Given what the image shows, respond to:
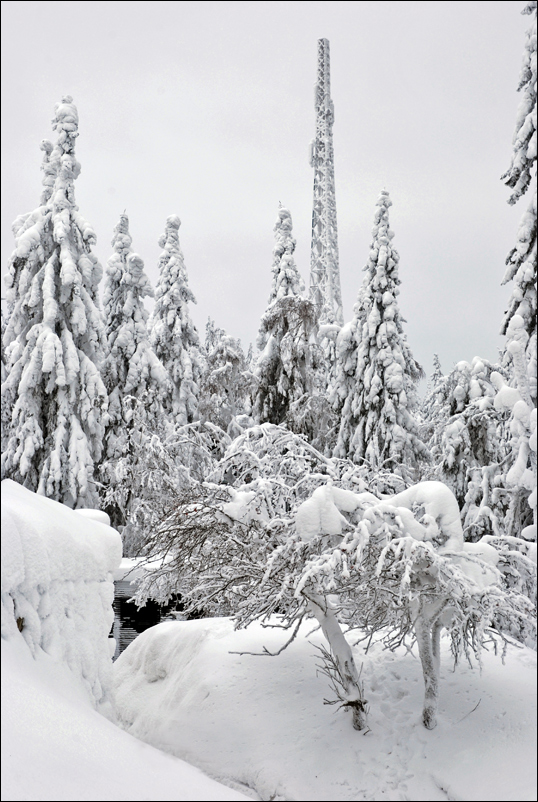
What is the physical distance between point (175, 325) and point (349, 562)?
65.9 feet

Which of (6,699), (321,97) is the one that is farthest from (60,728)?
(321,97)

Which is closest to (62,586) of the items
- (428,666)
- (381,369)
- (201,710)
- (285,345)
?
(428,666)

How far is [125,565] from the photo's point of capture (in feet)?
65.6

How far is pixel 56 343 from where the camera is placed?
18703 millimetres

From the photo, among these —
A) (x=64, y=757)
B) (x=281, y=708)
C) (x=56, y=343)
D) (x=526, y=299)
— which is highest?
(x=56, y=343)

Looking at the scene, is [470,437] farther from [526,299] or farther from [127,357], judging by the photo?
[127,357]

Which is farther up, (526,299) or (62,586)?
(526,299)

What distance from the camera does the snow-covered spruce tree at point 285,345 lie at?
65.1ft

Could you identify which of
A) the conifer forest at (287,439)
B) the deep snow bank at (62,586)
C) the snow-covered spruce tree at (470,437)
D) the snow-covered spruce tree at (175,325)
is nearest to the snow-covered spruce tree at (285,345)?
the conifer forest at (287,439)

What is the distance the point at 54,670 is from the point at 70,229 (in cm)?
1810

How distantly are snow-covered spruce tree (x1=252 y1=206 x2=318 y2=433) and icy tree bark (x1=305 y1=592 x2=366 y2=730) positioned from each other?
10943 millimetres

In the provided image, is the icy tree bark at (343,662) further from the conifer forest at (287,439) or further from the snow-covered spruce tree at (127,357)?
the snow-covered spruce tree at (127,357)

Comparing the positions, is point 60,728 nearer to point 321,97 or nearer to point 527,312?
point 527,312

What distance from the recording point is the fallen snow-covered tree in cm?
644
